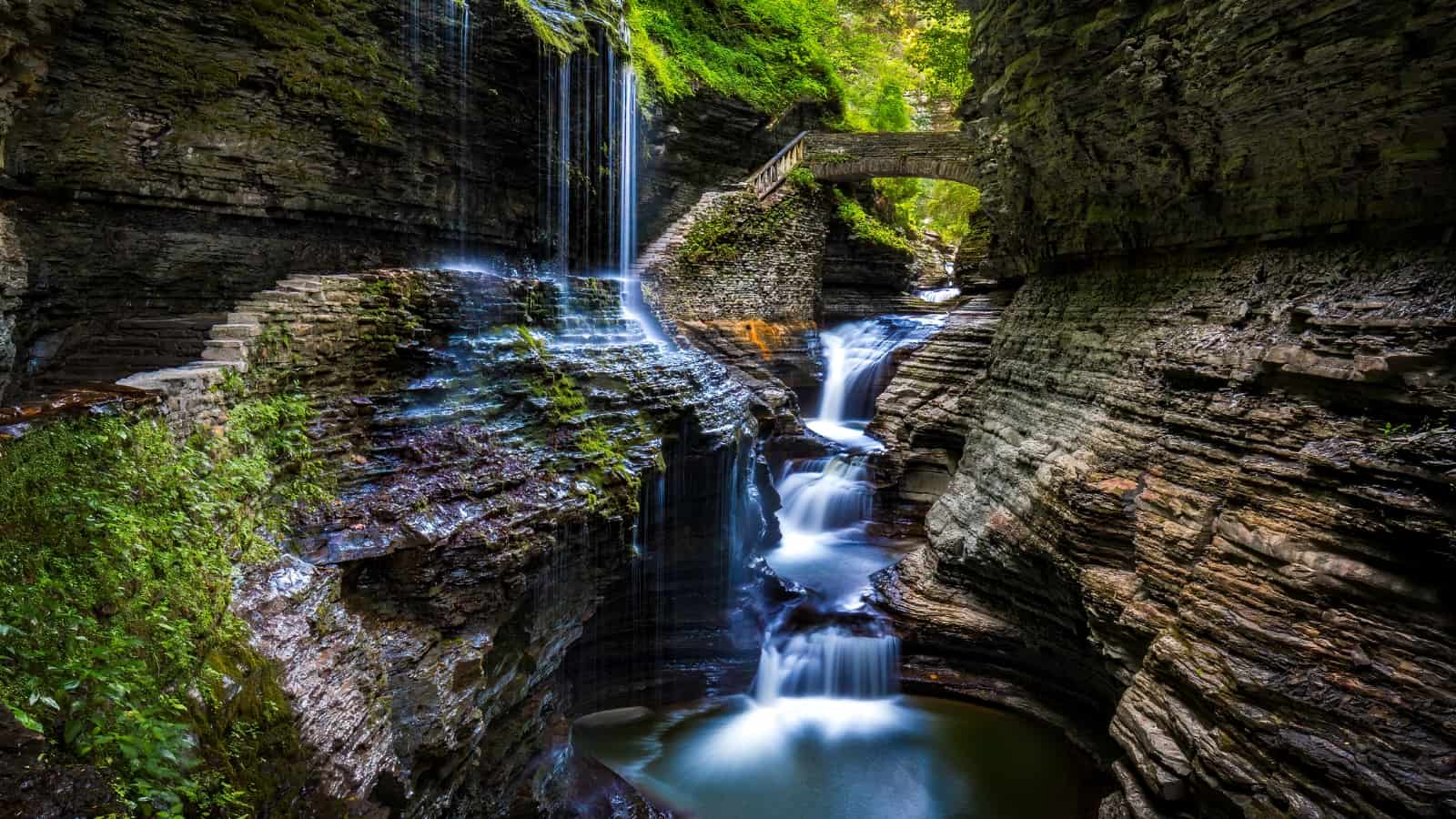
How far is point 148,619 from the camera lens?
3.31m

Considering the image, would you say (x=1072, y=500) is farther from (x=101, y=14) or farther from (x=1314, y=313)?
(x=101, y=14)

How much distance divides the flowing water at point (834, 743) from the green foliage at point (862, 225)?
12612 millimetres

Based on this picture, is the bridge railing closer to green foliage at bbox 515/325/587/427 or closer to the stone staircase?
green foliage at bbox 515/325/587/427

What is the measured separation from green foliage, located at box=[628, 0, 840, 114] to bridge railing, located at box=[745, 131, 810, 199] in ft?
4.46

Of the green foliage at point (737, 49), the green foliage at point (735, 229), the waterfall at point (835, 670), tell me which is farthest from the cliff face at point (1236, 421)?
the green foliage at point (737, 49)

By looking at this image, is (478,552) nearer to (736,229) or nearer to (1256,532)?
(1256,532)

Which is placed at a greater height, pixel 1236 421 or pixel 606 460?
pixel 1236 421

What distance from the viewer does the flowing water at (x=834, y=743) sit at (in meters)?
7.14

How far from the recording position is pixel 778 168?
19.1 meters

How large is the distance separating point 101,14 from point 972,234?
16386mm

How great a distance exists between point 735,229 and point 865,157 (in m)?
4.76

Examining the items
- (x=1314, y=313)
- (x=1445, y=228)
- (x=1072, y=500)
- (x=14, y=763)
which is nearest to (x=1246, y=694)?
(x=1072, y=500)

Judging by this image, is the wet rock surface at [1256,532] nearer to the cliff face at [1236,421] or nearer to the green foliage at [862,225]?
the cliff face at [1236,421]

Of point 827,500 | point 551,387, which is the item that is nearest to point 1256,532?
point 551,387
